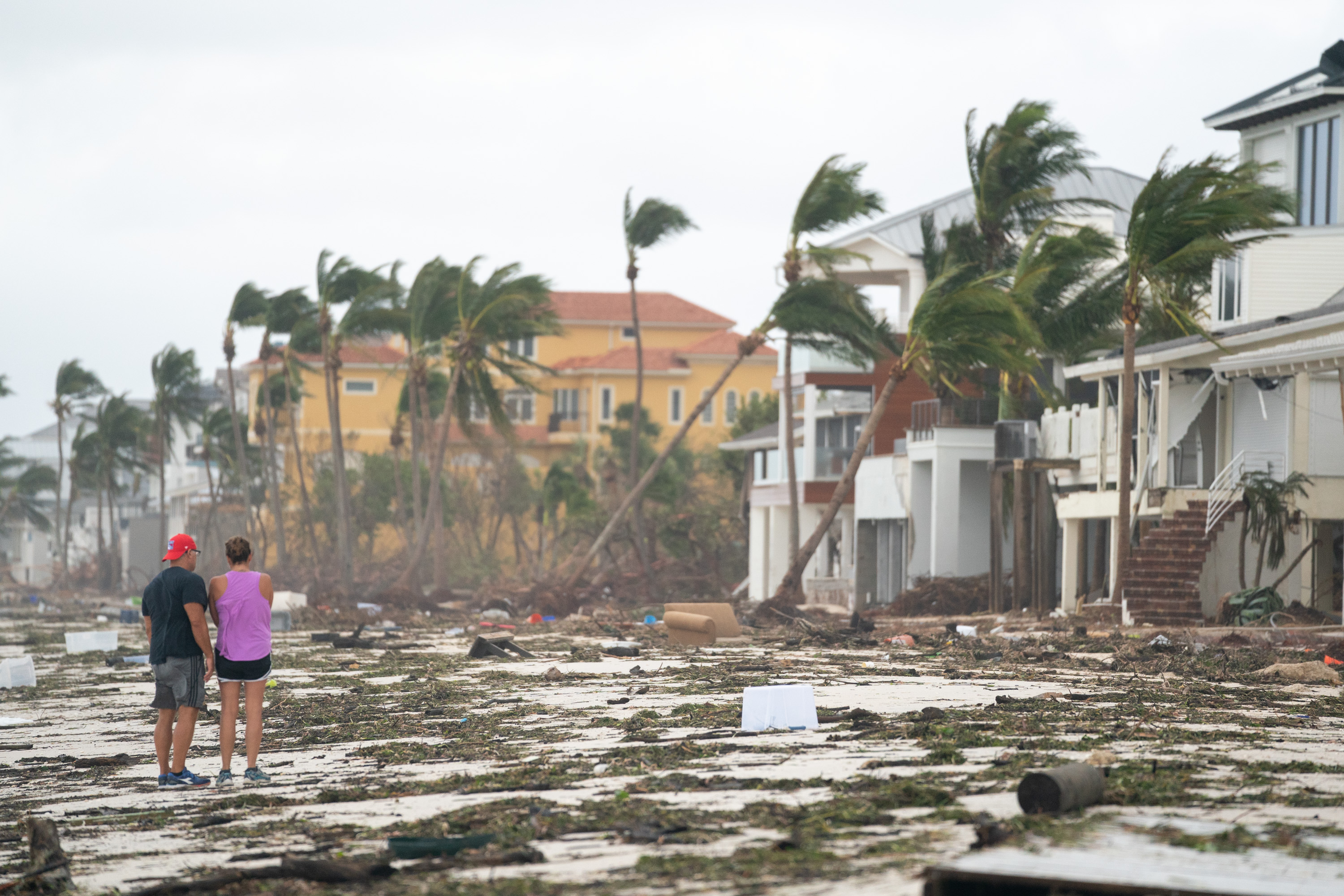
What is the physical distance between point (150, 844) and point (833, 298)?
26515mm

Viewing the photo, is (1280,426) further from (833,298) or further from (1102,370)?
(833,298)

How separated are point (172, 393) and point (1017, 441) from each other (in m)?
42.4

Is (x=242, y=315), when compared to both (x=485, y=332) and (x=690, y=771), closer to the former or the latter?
(x=485, y=332)

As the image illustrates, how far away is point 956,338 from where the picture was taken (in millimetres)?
28203

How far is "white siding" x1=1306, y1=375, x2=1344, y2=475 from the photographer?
23.9 meters

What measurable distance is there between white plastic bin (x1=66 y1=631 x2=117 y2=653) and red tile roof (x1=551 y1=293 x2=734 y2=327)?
4640 cm

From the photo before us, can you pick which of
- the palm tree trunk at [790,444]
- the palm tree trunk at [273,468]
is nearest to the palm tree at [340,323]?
the palm tree trunk at [273,468]

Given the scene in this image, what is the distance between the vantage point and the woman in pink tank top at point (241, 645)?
9.69 meters

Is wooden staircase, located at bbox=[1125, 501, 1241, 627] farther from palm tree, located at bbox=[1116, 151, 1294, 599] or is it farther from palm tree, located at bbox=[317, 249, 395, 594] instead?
palm tree, located at bbox=[317, 249, 395, 594]

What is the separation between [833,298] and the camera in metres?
32.9

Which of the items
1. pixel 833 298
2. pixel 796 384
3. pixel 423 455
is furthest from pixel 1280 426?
pixel 423 455

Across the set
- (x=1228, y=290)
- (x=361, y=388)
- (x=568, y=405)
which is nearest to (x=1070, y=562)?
(x=1228, y=290)

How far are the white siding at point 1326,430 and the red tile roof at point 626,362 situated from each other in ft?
145

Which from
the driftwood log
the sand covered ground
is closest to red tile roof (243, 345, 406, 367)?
the sand covered ground
